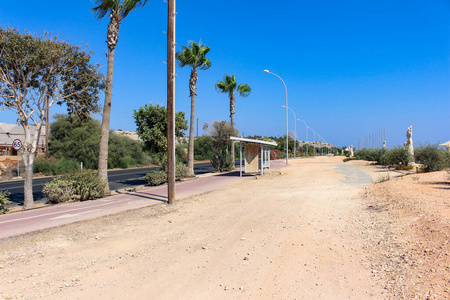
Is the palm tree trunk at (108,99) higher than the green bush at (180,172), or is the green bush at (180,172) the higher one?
the palm tree trunk at (108,99)

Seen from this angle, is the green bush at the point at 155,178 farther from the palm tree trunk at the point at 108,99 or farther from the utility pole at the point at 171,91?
the utility pole at the point at 171,91

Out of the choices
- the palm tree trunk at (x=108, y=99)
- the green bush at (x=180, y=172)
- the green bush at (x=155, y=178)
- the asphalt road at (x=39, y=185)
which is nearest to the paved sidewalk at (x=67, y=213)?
the palm tree trunk at (x=108, y=99)

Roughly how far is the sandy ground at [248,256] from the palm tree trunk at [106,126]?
19.7 ft

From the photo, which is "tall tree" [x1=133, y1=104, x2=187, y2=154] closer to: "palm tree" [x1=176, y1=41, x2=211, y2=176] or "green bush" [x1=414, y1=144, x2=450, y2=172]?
"palm tree" [x1=176, y1=41, x2=211, y2=176]

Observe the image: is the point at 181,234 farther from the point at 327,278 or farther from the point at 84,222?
the point at 327,278

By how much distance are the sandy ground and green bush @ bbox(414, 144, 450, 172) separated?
36.2ft

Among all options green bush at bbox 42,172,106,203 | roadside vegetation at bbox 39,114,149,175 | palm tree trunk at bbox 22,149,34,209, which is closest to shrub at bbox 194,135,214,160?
roadside vegetation at bbox 39,114,149,175

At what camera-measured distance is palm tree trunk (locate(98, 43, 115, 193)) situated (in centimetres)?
1448

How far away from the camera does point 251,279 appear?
482 cm

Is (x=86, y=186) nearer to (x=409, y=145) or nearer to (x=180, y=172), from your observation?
(x=180, y=172)

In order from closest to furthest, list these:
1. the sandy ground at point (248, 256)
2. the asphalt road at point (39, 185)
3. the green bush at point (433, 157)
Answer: the sandy ground at point (248, 256) → the asphalt road at point (39, 185) → the green bush at point (433, 157)

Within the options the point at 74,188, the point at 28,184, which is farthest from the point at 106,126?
the point at 28,184

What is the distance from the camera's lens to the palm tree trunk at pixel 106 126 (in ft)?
47.5

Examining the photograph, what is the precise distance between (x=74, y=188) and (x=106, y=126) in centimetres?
312
